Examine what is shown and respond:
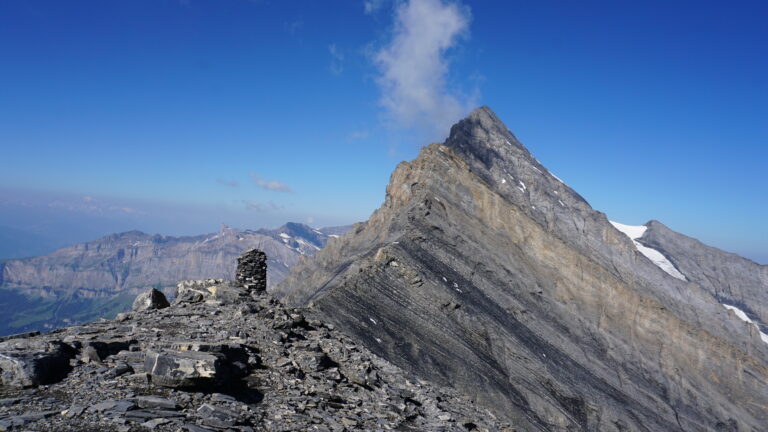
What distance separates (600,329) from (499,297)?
17178mm

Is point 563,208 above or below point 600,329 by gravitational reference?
above

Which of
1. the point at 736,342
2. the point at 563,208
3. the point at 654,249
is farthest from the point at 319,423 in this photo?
the point at 654,249

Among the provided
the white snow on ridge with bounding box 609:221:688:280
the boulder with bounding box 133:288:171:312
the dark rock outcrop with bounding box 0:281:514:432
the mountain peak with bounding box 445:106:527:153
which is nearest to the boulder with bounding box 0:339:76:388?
the dark rock outcrop with bounding box 0:281:514:432

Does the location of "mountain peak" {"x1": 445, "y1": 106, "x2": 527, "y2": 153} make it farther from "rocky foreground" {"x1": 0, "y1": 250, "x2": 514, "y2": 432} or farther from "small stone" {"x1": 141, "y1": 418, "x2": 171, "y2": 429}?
"small stone" {"x1": 141, "y1": 418, "x2": 171, "y2": 429}

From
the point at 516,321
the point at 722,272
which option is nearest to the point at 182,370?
the point at 516,321

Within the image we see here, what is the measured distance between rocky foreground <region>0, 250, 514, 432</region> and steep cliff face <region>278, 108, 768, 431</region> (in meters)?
10.9

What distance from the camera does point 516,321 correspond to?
42.8m

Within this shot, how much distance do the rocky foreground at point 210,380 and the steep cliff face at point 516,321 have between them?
10917 millimetres

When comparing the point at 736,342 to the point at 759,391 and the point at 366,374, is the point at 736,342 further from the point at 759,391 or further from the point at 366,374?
the point at 366,374

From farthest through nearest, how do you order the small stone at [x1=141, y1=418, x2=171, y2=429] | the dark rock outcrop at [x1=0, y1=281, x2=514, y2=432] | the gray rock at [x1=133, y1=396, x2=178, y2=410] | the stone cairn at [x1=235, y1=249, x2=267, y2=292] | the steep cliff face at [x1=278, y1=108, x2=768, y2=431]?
the steep cliff face at [x1=278, y1=108, x2=768, y2=431] → the stone cairn at [x1=235, y1=249, x2=267, y2=292] → the gray rock at [x1=133, y1=396, x2=178, y2=410] → the dark rock outcrop at [x1=0, y1=281, x2=514, y2=432] → the small stone at [x1=141, y1=418, x2=171, y2=429]

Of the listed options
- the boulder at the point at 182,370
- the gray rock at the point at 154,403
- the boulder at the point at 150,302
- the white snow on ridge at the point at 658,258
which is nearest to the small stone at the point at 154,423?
the gray rock at the point at 154,403

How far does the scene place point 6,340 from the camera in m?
11.8

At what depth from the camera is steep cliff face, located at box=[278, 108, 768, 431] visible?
31000 millimetres

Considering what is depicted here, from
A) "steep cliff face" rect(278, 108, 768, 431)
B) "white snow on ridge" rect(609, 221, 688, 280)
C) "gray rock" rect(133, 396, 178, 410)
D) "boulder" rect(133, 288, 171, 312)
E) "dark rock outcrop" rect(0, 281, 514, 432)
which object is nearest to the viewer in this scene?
"dark rock outcrop" rect(0, 281, 514, 432)
